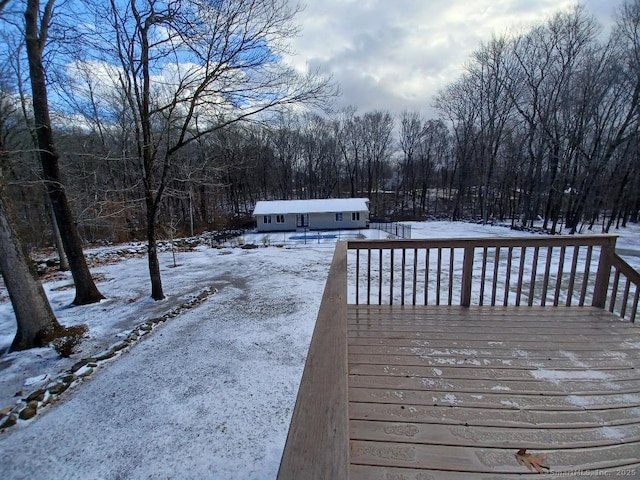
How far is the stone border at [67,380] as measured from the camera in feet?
9.70

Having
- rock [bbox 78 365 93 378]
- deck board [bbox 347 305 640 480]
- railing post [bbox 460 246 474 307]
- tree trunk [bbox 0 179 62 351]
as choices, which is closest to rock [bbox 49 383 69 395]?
rock [bbox 78 365 93 378]

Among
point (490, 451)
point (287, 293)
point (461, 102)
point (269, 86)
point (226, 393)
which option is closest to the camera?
point (490, 451)

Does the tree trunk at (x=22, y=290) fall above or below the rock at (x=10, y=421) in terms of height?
above

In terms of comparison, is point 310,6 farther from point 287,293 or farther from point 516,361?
point 516,361

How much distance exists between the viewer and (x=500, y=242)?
3166 mm

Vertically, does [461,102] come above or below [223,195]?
above

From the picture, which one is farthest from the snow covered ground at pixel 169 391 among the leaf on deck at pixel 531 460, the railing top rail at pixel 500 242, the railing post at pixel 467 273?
the railing post at pixel 467 273

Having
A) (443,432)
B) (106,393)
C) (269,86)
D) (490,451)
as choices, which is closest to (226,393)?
(106,393)

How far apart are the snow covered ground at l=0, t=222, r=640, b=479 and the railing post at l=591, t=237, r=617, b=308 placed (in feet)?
11.3

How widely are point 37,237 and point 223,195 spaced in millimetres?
16841

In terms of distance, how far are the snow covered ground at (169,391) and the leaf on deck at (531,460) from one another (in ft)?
5.61

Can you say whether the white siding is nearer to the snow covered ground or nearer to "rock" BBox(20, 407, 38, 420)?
the snow covered ground

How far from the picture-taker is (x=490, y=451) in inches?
56.1

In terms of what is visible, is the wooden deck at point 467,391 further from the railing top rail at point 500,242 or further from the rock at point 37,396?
the rock at point 37,396
